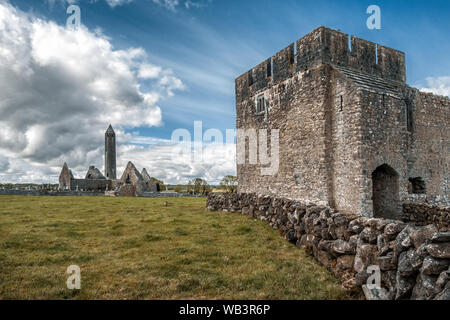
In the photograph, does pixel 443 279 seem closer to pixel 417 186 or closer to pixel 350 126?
pixel 350 126

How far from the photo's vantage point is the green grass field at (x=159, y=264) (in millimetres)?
5578

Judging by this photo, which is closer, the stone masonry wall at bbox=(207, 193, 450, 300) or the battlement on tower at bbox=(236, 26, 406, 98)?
the stone masonry wall at bbox=(207, 193, 450, 300)

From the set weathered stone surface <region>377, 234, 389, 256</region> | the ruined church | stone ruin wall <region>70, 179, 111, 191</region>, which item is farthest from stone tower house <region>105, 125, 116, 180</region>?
weathered stone surface <region>377, 234, 389, 256</region>

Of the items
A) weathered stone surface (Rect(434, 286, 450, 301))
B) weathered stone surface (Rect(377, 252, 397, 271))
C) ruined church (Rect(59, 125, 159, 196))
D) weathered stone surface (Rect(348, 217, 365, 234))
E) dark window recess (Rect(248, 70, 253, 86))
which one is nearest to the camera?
weathered stone surface (Rect(434, 286, 450, 301))

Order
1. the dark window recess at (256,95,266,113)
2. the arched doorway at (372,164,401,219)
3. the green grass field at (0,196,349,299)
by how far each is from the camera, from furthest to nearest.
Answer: the dark window recess at (256,95,266,113), the arched doorway at (372,164,401,219), the green grass field at (0,196,349,299)

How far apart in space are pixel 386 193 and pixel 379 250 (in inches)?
362

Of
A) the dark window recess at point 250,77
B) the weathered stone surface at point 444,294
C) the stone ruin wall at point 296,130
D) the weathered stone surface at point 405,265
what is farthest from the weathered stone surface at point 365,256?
the dark window recess at point 250,77

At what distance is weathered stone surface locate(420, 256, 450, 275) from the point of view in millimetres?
3900

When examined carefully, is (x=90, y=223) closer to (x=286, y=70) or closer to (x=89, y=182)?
(x=286, y=70)

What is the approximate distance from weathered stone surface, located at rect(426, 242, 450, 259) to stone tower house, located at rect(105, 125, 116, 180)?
202 ft

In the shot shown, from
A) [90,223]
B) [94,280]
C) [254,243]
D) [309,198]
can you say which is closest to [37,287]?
[94,280]

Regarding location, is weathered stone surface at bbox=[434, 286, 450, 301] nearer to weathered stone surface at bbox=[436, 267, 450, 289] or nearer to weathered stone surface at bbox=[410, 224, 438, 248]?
weathered stone surface at bbox=[436, 267, 450, 289]

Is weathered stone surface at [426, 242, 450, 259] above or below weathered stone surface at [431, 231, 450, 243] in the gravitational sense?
below

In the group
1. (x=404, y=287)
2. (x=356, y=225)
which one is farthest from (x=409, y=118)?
(x=404, y=287)
